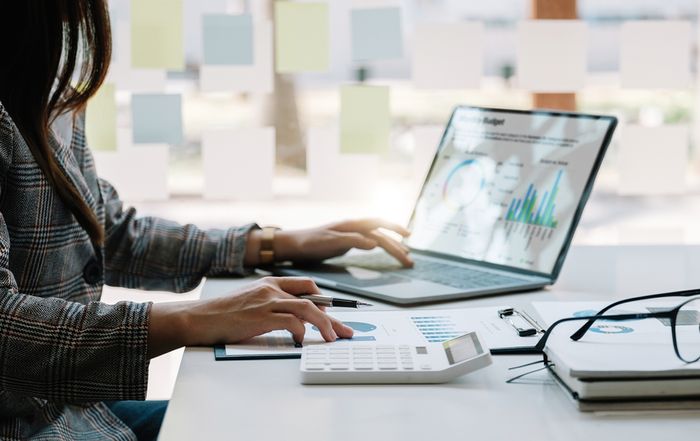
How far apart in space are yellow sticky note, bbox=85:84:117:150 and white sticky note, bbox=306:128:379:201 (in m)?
0.39

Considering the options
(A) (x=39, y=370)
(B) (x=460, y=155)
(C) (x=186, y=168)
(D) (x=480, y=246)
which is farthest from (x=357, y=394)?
(C) (x=186, y=168)

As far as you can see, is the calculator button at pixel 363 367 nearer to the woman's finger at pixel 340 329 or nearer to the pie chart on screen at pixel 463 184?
the woman's finger at pixel 340 329

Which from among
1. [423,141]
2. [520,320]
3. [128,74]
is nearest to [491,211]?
[520,320]

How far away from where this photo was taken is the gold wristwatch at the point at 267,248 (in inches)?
57.4

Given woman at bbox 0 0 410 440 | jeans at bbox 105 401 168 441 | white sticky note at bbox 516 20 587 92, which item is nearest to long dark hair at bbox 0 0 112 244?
woman at bbox 0 0 410 440

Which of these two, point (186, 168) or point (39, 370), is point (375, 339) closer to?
point (39, 370)

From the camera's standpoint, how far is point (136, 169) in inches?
76.1

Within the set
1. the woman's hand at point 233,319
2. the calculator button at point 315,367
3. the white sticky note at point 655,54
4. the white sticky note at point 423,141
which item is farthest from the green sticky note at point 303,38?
the calculator button at point 315,367

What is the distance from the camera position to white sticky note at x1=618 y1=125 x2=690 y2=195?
1943 mm

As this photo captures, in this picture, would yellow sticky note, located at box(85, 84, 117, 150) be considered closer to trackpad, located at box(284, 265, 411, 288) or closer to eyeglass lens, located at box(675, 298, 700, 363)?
trackpad, located at box(284, 265, 411, 288)

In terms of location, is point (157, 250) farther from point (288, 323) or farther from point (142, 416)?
point (288, 323)

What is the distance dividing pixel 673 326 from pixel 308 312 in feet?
1.22

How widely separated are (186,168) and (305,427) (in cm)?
124

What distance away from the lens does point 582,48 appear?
1904 millimetres
